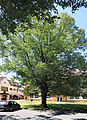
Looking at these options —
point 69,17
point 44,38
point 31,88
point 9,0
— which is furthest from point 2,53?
point 9,0

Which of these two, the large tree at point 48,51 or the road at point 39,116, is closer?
the road at point 39,116

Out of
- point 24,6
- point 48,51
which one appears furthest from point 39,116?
point 24,6

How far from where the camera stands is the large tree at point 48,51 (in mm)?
17062

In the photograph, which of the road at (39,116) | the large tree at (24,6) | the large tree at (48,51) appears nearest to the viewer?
the large tree at (24,6)

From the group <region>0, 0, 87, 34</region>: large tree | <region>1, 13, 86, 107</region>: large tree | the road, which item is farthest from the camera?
<region>1, 13, 86, 107</region>: large tree

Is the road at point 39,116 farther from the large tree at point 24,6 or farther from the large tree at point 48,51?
the large tree at point 24,6

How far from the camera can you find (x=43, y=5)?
7246 mm

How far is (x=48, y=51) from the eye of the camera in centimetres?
1717

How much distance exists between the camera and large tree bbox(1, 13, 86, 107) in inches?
672

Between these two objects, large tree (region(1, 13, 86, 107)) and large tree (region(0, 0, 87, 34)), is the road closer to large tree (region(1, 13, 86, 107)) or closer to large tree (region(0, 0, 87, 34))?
large tree (region(1, 13, 86, 107))

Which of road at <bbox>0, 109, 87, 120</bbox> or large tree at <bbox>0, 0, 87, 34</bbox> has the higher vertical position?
large tree at <bbox>0, 0, 87, 34</bbox>

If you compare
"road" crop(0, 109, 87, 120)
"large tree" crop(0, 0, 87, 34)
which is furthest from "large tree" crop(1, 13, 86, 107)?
"large tree" crop(0, 0, 87, 34)

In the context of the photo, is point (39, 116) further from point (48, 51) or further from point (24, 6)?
point (24, 6)

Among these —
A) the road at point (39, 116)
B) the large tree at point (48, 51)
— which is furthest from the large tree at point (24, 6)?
the large tree at point (48, 51)
